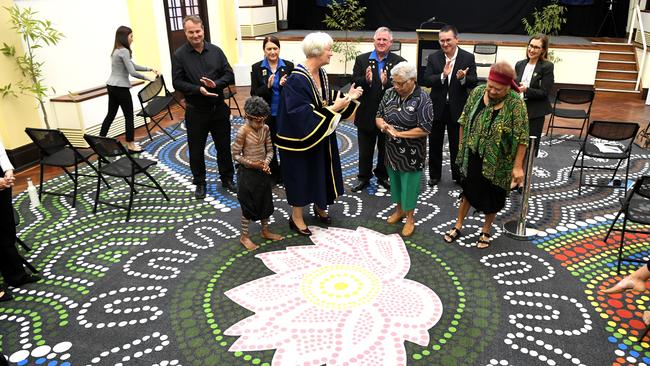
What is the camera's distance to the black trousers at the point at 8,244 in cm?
346

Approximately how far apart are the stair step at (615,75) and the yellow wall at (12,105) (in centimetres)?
1041

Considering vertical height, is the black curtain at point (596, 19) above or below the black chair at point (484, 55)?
above

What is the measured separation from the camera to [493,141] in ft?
12.1

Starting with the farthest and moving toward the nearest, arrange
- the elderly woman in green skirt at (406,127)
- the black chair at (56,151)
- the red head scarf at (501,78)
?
1. the black chair at (56,151)
2. the elderly woman in green skirt at (406,127)
3. the red head scarf at (501,78)

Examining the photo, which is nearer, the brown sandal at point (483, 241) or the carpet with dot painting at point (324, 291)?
the carpet with dot painting at point (324, 291)

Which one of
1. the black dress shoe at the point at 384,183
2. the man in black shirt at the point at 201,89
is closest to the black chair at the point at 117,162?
the man in black shirt at the point at 201,89

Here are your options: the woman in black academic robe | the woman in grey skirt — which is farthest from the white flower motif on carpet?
the woman in grey skirt

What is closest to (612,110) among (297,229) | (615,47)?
(615,47)

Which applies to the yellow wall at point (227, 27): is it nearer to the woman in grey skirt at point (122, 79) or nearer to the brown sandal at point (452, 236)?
the woman in grey skirt at point (122, 79)

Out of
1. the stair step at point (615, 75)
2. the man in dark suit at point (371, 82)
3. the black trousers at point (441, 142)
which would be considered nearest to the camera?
the man in dark suit at point (371, 82)

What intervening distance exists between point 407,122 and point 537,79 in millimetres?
1765

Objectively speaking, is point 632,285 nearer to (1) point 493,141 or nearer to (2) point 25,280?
(1) point 493,141

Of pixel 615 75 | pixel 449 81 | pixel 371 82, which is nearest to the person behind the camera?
pixel 371 82

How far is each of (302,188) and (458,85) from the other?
6.57 feet
